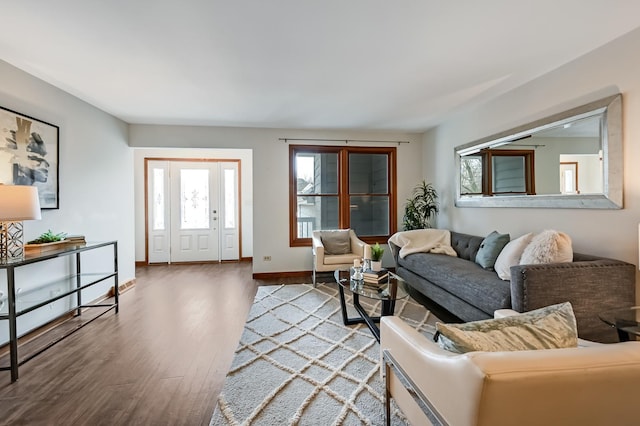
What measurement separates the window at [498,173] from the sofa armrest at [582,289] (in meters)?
1.17

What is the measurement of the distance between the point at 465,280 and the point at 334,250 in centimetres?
203

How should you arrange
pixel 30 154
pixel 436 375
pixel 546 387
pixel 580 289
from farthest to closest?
pixel 30 154
pixel 580 289
pixel 436 375
pixel 546 387

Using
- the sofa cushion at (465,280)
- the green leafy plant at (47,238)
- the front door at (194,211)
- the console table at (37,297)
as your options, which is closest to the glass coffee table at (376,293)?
the sofa cushion at (465,280)

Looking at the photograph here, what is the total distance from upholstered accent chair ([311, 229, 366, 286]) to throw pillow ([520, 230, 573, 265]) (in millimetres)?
2003

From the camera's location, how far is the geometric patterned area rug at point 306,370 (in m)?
1.67

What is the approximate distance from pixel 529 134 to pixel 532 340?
2909mm

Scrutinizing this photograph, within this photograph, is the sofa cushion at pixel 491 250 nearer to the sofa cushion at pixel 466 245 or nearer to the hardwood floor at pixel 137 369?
the sofa cushion at pixel 466 245

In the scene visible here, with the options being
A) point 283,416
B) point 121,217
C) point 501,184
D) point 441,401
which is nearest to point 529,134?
point 501,184

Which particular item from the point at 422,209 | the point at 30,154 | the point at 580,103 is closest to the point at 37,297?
the point at 30,154

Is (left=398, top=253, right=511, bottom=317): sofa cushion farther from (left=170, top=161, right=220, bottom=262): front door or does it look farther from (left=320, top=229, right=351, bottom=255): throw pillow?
(left=170, top=161, right=220, bottom=262): front door

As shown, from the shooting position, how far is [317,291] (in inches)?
157

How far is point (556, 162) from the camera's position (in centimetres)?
282

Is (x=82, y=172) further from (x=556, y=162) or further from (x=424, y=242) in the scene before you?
(x=556, y=162)

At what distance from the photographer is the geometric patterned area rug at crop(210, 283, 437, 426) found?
5.49 feet
